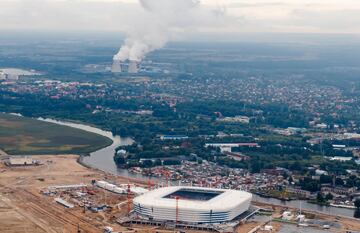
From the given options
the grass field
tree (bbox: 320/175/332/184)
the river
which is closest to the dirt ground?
the river

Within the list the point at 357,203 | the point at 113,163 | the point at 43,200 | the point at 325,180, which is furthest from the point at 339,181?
the point at 43,200

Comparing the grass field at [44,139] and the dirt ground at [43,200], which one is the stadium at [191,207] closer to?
the dirt ground at [43,200]

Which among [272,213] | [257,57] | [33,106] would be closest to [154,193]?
[272,213]

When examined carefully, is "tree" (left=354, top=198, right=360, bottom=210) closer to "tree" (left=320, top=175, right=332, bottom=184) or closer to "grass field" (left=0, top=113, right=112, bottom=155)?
"tree" (left=320, top=175, right=332, bottom=184)

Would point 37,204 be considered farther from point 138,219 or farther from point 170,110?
point 170,110

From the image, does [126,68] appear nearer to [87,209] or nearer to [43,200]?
[43,200]
